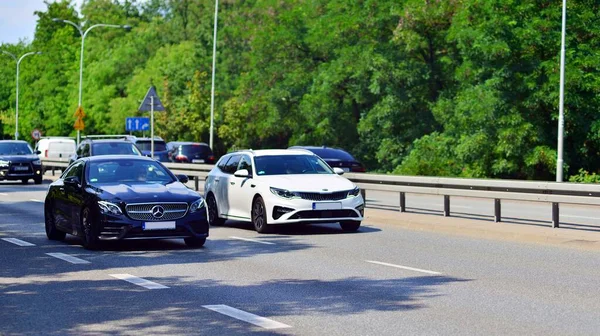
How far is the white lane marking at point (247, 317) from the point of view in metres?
9.41

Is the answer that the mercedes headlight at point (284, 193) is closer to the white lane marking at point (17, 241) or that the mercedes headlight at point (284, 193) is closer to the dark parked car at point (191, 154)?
the white lane marking at point (17, 241)

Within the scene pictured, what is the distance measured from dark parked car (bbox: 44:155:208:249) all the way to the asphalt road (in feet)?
1.02

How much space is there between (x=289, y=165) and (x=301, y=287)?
9.36 meters

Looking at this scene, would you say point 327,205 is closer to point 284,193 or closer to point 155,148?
point 284,193

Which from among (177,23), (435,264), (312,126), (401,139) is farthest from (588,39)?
(177,23)

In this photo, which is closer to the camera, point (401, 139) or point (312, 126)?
point (401, 139)

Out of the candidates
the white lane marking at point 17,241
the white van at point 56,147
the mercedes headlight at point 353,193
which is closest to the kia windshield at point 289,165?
the mercedes headlight at point 353,193

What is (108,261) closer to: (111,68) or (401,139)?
(401,139)

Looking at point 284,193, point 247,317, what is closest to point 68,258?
point 284,193

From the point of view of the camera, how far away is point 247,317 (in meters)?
9.88

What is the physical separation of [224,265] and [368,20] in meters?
43.2

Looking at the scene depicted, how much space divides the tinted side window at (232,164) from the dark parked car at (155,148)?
27389mm

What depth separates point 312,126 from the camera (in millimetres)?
62312

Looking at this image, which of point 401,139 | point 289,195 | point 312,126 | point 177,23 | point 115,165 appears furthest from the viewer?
point 177,23
